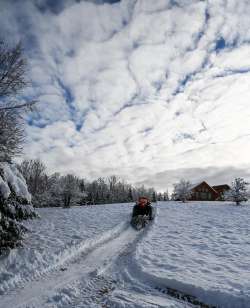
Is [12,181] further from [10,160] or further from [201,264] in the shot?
[201,264]

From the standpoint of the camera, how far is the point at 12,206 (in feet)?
29.4

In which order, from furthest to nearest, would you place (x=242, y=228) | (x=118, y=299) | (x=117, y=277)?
(x=242, y=228) → (x=117, y=277) → (x=118, y=299)

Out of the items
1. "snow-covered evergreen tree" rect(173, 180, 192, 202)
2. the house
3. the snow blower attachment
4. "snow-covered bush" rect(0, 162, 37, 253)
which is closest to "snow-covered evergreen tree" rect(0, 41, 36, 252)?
"snow-covered bush" rect(0, 162, 37, 253)

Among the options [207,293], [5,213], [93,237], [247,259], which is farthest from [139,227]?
[207,293]

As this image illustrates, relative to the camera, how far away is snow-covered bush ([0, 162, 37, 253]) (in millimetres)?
8445

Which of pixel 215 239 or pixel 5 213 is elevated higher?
pixel 5 213

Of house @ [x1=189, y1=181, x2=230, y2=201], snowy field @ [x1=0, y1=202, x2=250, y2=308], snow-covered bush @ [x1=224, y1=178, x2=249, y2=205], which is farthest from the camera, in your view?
house @ [x1=189, y1=181, x2=230, y2=201]

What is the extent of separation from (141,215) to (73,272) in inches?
423

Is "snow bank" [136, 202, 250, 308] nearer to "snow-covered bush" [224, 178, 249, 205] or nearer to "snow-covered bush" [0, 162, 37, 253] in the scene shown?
"snow-covered bush" [0, 162, 37, 253]

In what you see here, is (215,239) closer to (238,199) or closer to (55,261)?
(55,261)

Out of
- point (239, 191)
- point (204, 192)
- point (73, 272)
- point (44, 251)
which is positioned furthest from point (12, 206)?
point (204, 192)

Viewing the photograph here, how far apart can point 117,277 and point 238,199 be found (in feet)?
97.5

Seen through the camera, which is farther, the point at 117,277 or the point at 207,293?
the point at 117,277

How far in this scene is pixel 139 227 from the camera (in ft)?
52.9
